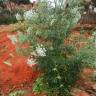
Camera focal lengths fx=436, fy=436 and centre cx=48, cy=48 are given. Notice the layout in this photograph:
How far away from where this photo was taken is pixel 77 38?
30.4 feet

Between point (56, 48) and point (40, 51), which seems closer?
point (40, 51)

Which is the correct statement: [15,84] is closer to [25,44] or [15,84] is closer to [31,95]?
[31,95]

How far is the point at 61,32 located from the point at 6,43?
2.45 m

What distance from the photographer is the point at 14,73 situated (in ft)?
31.2

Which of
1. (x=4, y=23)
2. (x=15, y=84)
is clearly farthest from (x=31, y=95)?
(x=4, y=23)

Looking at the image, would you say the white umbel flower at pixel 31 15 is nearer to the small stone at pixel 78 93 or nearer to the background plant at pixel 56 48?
the background plant at pixel 56 48

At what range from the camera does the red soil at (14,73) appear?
9188 millimetres

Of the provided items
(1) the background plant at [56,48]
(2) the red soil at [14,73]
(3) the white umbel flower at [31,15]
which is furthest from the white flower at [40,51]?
(2) the red soil at [14,73]

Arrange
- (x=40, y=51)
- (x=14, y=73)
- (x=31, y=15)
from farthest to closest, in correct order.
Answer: (x=14, y=73) → (x=31, y=15) → (x=40, y=51)

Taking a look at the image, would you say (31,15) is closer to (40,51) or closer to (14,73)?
(40,51)

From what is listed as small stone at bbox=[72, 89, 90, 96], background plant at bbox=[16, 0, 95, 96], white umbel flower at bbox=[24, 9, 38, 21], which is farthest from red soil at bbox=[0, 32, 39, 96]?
white umbel flower at bbox=[24, 9, 38, 21]

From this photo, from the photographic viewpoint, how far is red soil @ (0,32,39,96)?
919 cm

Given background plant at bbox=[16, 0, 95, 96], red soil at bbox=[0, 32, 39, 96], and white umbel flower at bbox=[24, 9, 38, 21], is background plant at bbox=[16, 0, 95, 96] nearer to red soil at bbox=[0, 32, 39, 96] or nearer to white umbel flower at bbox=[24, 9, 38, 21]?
white umbel flower at bbox=[24, 9, 38, 21]

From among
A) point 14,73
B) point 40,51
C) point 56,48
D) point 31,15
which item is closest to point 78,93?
point 56,48
